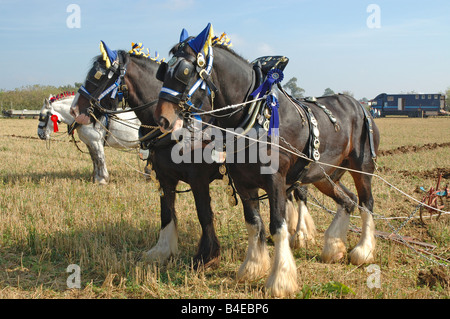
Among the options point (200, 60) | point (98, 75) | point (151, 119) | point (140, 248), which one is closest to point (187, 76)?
point (200, 60)

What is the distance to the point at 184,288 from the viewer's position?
3.85 metres

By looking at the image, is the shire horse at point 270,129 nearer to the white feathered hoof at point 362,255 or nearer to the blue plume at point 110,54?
the white feathered hoof at point 362,255

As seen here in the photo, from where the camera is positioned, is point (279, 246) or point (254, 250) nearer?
point (279, 246)

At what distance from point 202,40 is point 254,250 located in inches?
84.5

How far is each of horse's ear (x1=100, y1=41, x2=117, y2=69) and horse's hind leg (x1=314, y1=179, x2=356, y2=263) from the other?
2877mm

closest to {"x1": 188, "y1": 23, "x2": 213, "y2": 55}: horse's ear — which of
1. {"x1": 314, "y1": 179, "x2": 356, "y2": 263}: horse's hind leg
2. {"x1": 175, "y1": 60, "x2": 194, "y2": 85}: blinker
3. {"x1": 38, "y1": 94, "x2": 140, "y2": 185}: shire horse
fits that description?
{"x1": 175, "y1": 60, "x2": 194, "y2": 85}: blinker

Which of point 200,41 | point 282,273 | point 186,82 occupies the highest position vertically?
point 200,41

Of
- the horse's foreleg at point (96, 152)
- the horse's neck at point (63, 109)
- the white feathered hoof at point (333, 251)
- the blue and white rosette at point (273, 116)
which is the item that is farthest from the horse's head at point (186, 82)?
the horse's neck at point (63, 109)

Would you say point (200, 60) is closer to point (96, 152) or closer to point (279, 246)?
point (279, 246)

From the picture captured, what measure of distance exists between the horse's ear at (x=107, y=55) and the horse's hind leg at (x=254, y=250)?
211 cm

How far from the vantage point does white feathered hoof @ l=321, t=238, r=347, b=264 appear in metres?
4.74

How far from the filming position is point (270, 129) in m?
3.66

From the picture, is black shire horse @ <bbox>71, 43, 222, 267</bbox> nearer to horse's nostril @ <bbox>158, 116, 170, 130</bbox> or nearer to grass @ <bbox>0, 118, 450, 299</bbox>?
grass @ <bbox>0, 118, 450, 299</bbox>
